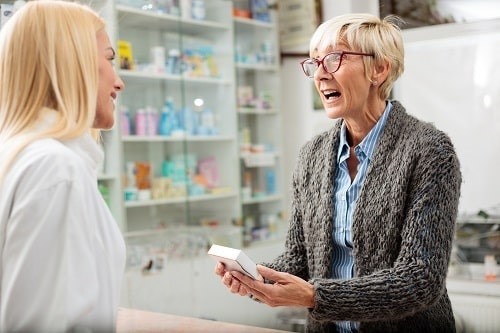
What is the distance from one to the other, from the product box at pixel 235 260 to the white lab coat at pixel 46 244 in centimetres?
50

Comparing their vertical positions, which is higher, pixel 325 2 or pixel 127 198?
pixel 325 2

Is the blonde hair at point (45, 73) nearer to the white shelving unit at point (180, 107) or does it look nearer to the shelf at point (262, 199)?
the white shelving unit at point (180, 107)

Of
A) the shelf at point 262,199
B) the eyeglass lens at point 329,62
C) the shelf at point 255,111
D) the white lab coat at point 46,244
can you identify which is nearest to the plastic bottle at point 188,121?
the shelf at point 255,111

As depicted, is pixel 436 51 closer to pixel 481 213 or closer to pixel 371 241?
pixel 481 213

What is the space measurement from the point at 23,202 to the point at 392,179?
92cm

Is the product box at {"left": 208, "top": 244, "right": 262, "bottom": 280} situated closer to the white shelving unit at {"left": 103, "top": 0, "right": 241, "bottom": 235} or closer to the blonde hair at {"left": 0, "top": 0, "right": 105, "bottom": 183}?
the blonde hair at {"left": 0, "top": 0, "right": 105, "bottom": 183}

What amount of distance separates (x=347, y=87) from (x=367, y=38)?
0.14 meters

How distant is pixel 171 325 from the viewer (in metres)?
1.87

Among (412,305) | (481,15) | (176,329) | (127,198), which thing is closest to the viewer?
(412,305)

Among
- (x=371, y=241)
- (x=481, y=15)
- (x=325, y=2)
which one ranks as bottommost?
(x=371, y=241)

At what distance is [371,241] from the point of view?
1660 millimetres

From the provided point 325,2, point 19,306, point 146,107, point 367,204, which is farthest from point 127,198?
point 19,306

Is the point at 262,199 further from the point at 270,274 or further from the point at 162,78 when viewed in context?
the point at 270,274

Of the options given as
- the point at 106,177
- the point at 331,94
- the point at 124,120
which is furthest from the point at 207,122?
the point at 331,94
